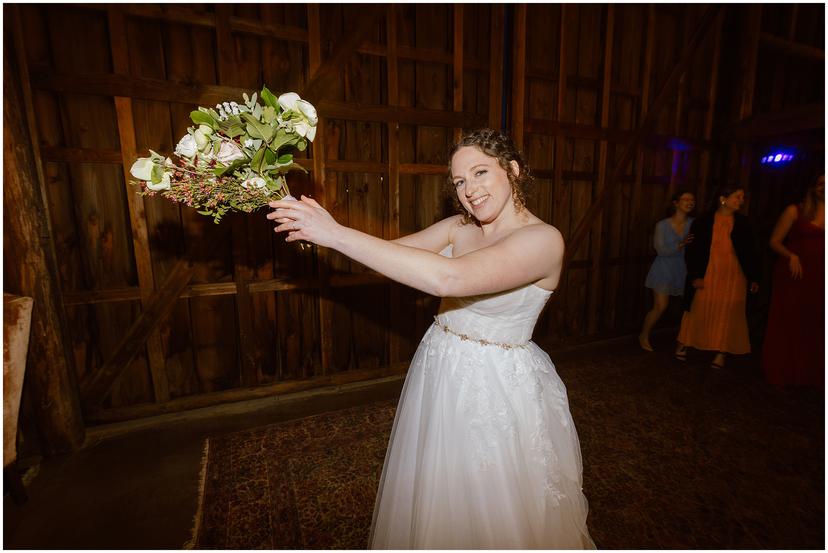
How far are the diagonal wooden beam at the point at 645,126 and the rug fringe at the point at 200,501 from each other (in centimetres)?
452

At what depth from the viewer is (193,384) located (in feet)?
12.5

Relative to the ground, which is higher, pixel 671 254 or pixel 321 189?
pixel 321 189

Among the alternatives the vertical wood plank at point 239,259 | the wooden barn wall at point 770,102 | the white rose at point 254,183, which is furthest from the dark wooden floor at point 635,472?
the wooden barn wall at point 770,102

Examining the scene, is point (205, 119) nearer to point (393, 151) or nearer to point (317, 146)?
point (317, 146)

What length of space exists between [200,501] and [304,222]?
2337 millimetres

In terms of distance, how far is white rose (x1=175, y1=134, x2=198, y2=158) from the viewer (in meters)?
1.54

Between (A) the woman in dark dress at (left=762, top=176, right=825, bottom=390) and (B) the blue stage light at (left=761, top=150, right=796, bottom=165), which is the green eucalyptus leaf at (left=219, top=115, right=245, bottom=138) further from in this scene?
(B) the blue stage light at (left=761, top=150, right=796, bottom=165)

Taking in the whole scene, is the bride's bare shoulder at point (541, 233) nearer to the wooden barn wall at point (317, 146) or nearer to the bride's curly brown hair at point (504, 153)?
the bride's curly brown hair at point (504, 153)

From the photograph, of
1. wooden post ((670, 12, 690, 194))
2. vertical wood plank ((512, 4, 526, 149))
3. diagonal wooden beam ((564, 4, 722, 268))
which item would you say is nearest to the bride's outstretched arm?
vertical wood plank ((512, 4, 526, 149))

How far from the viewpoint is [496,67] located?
442 cm

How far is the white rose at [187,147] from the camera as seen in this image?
5.04 feet

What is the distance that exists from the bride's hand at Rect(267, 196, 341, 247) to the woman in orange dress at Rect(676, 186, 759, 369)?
4951 millimetres

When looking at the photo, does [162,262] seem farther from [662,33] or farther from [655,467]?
[662,33]

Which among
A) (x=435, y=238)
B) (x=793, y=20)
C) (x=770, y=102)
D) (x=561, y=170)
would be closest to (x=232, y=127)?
(x=435, y=238)
